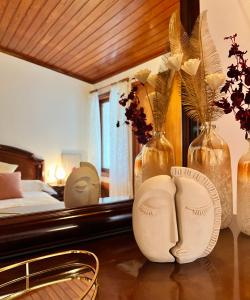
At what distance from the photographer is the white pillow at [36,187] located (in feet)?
3.03

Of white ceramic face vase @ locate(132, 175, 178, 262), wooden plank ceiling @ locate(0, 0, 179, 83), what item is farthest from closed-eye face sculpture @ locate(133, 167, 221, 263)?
wooden plank ceiling @ locate(0, 0, 179, 83)

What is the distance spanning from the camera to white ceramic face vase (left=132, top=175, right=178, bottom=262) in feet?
1.94

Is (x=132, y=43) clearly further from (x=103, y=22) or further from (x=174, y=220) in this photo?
(x=174, y=220)

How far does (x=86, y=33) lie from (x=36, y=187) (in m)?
0.68

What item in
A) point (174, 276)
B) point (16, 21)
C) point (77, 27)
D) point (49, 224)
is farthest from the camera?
point (77, 27)

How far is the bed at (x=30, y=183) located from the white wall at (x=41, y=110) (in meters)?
0.03

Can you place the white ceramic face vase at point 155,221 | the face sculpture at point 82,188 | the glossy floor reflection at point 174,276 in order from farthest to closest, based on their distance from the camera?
1. the face sculpture at point 82,188
2. the white ceramic face vase at point 155,221
3. the glossy floor reflection at point 174,276

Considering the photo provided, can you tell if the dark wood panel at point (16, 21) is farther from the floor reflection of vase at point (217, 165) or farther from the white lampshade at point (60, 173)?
the floor reflection of vase at point (217, 165)

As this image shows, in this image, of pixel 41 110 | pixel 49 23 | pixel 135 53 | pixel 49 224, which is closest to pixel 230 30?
pixel 135 53

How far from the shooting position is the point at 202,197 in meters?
0.62

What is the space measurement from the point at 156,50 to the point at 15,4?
59 cm

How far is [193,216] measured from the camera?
1.99 feet

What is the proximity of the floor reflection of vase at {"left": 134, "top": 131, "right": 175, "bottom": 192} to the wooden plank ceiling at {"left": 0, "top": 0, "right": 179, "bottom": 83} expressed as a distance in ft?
1.25

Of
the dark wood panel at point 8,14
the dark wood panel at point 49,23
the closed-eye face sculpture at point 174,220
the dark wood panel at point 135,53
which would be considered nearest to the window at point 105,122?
the dark wood panel at point 135,53
